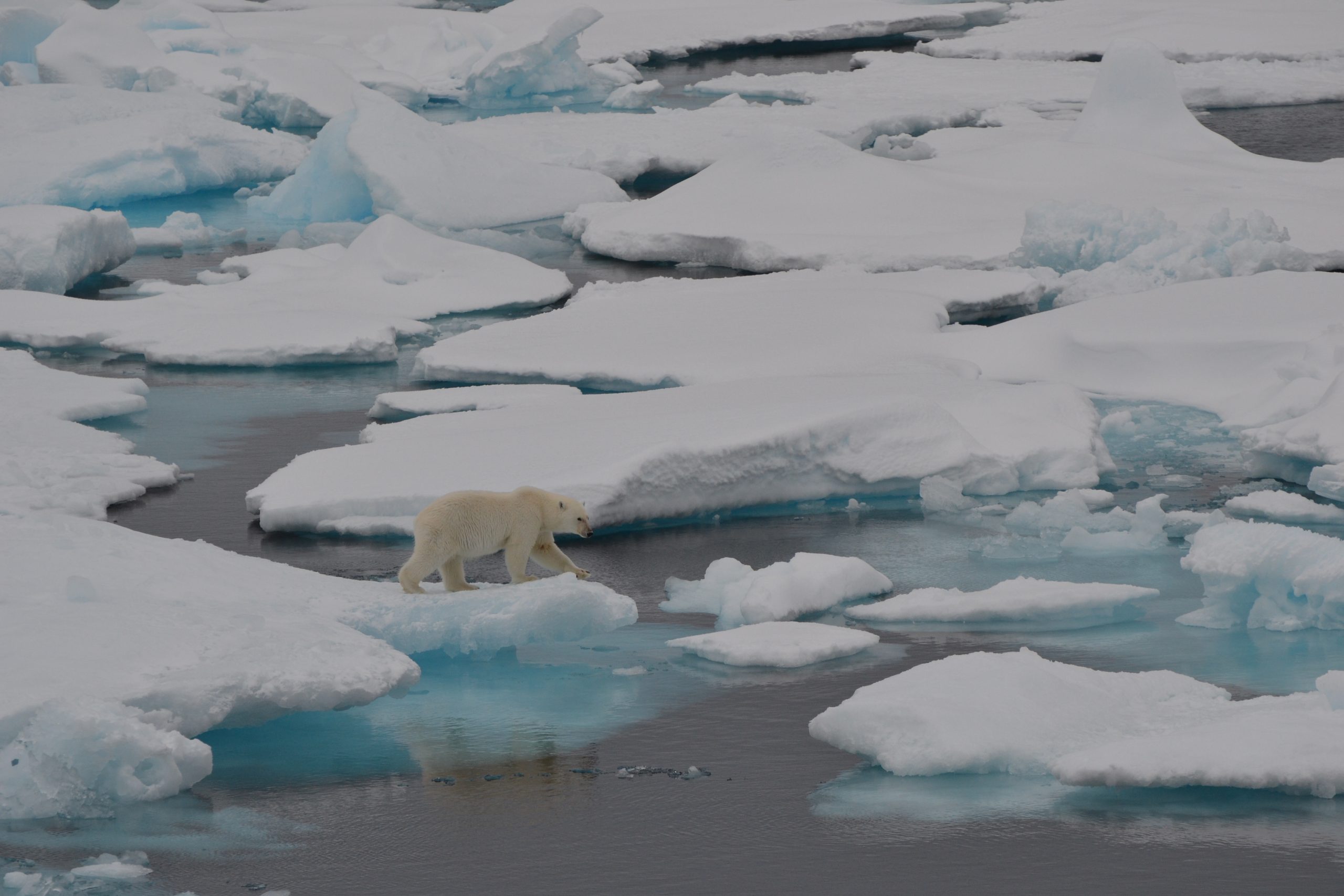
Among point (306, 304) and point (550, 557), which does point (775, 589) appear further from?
point (306, 304)

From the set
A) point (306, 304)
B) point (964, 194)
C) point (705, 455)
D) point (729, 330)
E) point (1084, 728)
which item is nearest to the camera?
point (1084, 728)

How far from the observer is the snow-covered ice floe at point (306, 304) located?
36.9ft

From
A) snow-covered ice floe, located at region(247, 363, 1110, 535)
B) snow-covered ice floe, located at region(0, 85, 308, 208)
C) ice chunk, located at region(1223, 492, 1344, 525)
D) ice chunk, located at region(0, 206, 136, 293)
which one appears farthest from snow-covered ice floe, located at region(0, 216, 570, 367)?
ice chunk, located at region(1223, 492, 1344, 525)

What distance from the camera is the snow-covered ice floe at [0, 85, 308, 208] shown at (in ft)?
53.2

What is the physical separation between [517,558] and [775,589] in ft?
3.32

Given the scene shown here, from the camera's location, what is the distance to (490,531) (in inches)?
242

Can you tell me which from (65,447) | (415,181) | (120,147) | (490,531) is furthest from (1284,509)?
(120,147)

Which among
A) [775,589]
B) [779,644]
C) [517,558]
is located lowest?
[779,644]

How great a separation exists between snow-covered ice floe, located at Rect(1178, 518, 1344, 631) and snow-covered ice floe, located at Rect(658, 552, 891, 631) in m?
1.28

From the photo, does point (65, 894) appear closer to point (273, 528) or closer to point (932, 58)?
point (273, 528)

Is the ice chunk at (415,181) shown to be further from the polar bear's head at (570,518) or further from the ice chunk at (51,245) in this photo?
the polar bear's head at (570,518)

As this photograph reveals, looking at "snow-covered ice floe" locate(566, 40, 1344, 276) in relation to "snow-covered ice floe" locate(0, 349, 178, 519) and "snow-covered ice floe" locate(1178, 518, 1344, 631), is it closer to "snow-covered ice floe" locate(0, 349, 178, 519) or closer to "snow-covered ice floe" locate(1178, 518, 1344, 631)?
"snow-covered ice floe" locate(0, 349, 178, 519)

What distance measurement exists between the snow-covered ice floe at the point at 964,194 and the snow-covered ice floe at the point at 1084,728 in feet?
25.2

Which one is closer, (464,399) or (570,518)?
(570,518)
